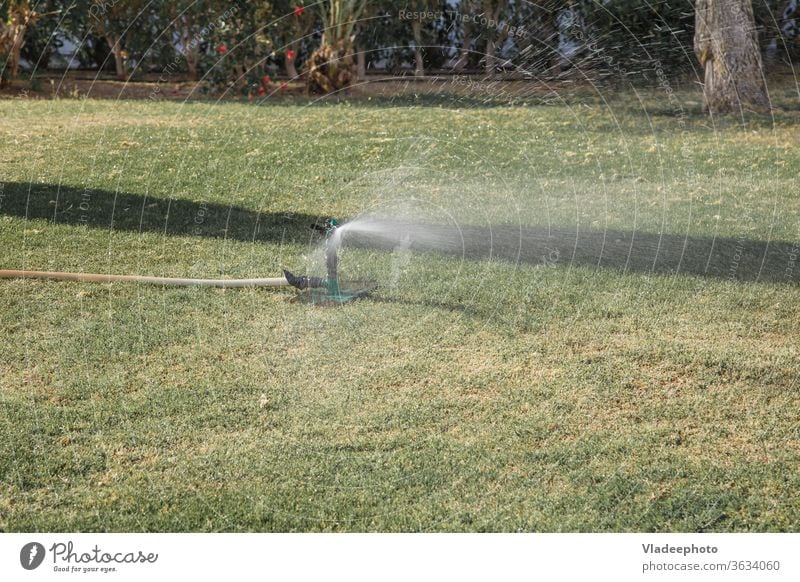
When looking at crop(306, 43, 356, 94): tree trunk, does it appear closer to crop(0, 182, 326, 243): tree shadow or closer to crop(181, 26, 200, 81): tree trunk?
crop(181, 26, 200, 81): tree trunk

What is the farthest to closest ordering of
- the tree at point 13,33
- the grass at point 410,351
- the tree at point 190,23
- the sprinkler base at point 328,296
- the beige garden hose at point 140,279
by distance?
the tree at point 13,33, the tree at point 190,23, the beige garden hose at point 140,279, the sprinkler base at point 328,296, the grass at point 410,351

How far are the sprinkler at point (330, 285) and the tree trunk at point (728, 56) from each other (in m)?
6.38

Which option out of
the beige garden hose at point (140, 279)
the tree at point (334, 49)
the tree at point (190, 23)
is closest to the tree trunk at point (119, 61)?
the tree at point (190, 23)

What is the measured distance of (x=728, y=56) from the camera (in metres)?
11.5

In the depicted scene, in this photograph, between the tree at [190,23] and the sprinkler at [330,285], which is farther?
the tree at [190,23]

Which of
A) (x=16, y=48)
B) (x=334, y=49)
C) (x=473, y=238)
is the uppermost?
(x=334, y=49)

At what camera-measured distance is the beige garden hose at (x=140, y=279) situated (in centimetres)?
621

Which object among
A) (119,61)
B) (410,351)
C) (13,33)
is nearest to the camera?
(410,351)

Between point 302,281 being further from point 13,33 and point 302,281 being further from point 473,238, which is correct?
point 13,33

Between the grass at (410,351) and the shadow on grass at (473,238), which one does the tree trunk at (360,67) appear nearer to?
the grass at (410,351)

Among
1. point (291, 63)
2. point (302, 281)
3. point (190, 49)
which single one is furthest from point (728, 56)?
point (190, 49)

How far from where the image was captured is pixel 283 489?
401cm
